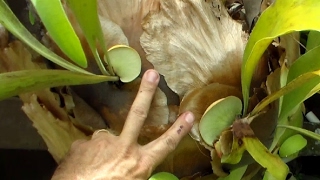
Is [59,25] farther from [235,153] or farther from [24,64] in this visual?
[235,153]

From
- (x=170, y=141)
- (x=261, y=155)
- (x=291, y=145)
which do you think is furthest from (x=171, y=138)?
(x=291, y=145)

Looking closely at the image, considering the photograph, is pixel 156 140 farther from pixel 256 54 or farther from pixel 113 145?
pixel 256 54

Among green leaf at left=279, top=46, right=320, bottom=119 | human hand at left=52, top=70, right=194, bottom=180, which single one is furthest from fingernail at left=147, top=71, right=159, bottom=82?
green leaf at left=279, top=46, right=320, bottom=119

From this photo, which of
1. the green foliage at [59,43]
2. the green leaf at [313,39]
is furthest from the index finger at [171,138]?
the green leaf at [313,39]

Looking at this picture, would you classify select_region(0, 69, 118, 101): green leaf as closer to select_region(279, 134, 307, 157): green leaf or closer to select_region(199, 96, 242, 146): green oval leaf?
select_region(199, 96, 242, 146): green oval leaf

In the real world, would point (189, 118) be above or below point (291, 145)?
above
